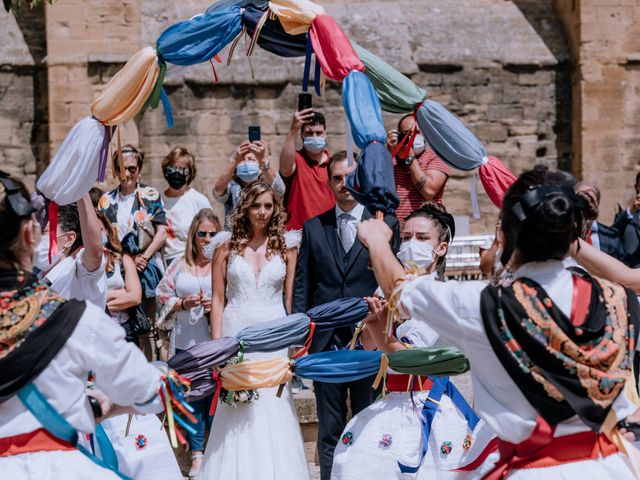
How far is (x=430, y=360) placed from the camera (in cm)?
499

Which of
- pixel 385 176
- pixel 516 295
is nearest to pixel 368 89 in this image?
pixel 385 176

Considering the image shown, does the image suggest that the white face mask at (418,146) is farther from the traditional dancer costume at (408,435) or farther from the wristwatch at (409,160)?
the traditional dancer costume at (408,435)

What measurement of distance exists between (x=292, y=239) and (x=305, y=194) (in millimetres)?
871

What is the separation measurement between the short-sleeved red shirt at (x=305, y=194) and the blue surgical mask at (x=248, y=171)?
0.73 ft

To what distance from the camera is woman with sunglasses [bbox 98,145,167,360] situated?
26.9 ft

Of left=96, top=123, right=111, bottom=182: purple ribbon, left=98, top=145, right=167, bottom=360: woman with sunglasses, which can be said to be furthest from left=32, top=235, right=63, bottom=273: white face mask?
left=98, top=145, right=167, bottom=360: woman with sunglasses

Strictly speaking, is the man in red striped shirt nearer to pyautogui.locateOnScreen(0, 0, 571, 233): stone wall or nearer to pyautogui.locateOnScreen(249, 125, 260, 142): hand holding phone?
pyautogui.locateOnScreen(249, 125, 260, 142): hand holding phone

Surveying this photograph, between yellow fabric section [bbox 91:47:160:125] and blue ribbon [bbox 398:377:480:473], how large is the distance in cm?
203

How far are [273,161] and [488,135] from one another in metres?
2.87

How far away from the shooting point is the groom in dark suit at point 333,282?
6.16 metres

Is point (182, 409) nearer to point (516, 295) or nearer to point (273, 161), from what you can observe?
point (516, 295)

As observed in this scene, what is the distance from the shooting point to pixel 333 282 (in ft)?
20.6

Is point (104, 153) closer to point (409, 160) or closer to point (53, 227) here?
point (53, 227)

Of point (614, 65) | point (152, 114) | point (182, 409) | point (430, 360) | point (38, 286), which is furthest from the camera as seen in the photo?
point (614, 65)
